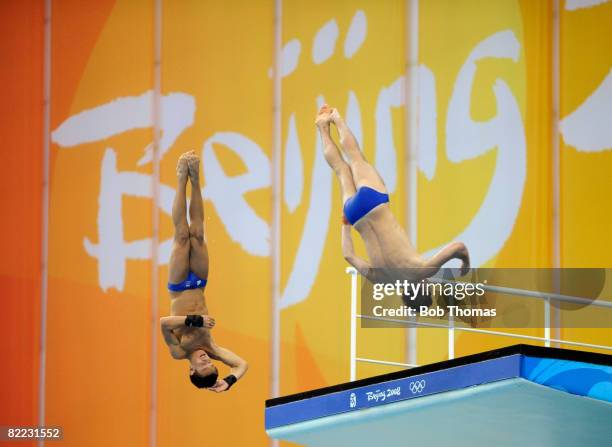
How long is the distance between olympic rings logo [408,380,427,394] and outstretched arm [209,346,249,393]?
360 cm

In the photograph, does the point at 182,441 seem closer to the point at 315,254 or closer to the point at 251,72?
the point at 315,254

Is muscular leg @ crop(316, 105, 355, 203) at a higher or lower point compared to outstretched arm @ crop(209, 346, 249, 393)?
higher

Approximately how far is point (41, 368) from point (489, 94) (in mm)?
5010

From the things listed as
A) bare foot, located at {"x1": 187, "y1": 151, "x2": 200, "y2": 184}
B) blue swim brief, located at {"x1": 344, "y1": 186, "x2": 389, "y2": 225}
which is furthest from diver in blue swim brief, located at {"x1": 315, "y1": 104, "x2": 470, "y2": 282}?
bare foot, located at {"x1": 187, "y1": 151, "x2": 200, "y2": 184}

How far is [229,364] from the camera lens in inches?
339

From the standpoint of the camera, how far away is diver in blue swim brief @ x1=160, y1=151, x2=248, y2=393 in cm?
838

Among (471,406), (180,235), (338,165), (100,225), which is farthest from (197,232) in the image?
(471,406)

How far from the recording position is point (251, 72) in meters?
9.00

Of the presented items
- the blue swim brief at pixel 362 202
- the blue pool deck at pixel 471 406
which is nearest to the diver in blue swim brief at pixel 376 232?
the blue swim brief at pixel 362 202

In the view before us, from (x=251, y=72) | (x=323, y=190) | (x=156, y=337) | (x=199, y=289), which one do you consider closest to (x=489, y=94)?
(x=323, y=190)

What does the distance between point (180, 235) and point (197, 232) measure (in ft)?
0.47

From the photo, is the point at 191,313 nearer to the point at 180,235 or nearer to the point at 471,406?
the point at 180,235

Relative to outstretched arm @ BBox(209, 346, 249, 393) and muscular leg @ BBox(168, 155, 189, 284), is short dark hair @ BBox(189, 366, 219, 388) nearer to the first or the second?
outstretched arm @ BBox(209, 346, 249, 393)

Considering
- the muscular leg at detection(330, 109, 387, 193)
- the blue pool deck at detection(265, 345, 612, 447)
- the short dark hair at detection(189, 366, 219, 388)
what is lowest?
the short dark hair at detection(189, 366, 219, 388)
